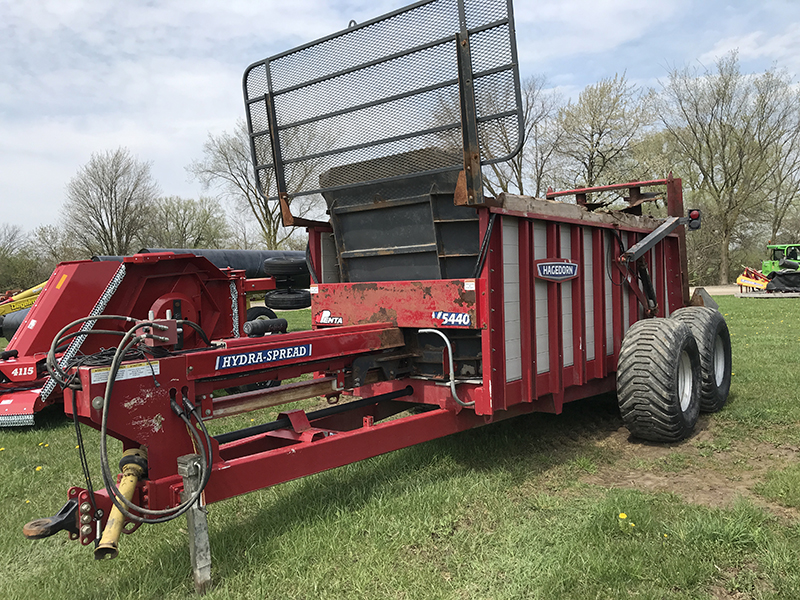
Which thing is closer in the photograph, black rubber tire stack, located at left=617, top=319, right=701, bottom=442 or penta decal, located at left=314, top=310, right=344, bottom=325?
black rubber tire stack, located at left=617, top=319, right=701, bottom=442

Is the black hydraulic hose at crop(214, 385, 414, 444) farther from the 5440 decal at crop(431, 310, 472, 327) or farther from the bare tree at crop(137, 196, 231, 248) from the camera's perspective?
the bare tree at crop(137, 196, 231, 248)

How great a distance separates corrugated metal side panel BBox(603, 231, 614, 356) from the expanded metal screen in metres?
2.10

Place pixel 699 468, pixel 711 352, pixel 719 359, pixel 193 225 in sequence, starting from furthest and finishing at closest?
pixel 193 225, pixel 719 359, pixel 711 352, pixel 699 468

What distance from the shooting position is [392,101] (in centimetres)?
446

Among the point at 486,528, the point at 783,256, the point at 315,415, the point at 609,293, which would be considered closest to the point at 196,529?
the point at 315,415

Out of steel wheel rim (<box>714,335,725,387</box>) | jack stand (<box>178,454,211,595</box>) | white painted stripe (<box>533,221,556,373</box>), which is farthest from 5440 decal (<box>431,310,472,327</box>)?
steel wheel rim (<box>714,335,725,387</box>)

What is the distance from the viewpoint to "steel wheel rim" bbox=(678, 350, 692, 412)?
5675mm

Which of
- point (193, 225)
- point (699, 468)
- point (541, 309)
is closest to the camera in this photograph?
point (699, 468)

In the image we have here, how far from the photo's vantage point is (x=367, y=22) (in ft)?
14.5

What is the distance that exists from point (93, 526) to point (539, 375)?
10.4ft

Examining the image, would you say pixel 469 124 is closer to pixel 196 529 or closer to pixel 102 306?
pixel 196 529

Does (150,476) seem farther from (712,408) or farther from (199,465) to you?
(712,408)

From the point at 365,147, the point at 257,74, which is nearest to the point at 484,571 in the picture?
the point at 365,147

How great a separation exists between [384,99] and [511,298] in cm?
169
